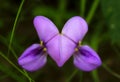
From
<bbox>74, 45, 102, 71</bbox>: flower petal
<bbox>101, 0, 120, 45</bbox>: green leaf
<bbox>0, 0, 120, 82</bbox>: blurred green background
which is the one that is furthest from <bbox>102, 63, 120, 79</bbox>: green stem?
<bbox>74, 45, 102, 71</bbox>: flower petal

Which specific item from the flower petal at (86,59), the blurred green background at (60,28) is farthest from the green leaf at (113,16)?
the flower petal at (86,59)

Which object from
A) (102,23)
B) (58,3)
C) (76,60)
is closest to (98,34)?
(102,23)

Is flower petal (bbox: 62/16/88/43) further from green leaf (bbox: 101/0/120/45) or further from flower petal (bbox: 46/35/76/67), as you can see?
green leaf (bbox: 101/0/120/45)

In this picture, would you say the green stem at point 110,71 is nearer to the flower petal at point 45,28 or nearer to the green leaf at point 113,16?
the green leaf at point 113,16

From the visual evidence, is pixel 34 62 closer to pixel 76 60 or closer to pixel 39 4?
pixel 76 60

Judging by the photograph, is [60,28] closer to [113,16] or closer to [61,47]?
[113,16]

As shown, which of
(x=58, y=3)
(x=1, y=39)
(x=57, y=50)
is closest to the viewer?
(x=57, y=50)
